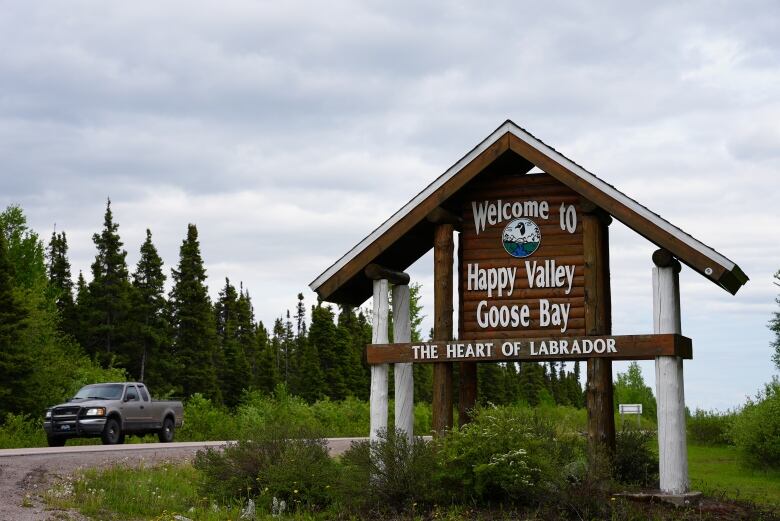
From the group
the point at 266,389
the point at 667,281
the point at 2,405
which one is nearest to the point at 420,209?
the point at 667,281

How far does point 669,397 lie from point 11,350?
30946 millimetres

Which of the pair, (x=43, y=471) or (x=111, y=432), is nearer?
(x=43, y=471)

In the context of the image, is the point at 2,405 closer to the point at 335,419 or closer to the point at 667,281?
the point at 335,419

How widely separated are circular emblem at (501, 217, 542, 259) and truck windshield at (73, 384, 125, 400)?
1751 cm

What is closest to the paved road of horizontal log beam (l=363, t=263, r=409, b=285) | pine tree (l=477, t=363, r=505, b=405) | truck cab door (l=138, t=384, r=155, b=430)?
horizontal log beam (l=363, t=263, r=409, b=285)

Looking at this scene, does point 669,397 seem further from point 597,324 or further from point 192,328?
point 192,328

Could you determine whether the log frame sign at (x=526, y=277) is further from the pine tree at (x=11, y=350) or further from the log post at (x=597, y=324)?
the pine tree at (x=11, y=350)

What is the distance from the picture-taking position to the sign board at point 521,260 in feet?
51.5

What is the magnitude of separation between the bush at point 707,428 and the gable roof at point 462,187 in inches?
1034

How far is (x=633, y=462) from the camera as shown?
1655 cm

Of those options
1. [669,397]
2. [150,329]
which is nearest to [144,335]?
[150,329]

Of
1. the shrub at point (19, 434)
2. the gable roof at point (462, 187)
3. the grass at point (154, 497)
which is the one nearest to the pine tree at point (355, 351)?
the shrub at point (19, 434)

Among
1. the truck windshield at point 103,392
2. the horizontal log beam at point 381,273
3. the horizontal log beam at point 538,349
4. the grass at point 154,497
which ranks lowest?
the grass at point 154,497

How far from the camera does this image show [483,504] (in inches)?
541
